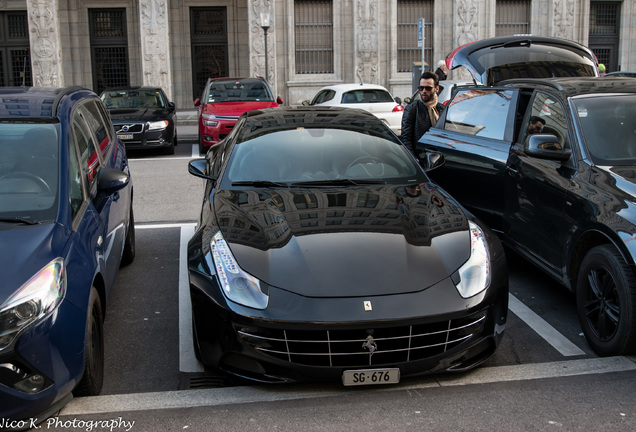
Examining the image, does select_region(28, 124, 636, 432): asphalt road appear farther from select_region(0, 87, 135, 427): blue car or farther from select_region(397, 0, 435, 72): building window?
select_region(397, 0, 435, 72): building window

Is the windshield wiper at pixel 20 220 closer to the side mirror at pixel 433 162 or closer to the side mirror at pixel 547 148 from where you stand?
the side mirror at pixel 433 162

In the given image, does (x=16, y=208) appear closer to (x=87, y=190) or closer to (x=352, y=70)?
(x=87, y=190)

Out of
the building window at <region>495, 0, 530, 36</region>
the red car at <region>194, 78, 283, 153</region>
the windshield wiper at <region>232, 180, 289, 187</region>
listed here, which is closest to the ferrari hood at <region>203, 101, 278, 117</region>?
the red car at <region>194, 78, 283, 153</region>

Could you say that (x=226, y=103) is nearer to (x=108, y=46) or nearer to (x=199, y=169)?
(x=199, y=169)

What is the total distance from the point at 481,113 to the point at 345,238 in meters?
3.14

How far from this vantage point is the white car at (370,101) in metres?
16.8

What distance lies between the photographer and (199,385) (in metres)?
4.15

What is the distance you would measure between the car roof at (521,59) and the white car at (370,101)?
820 cm

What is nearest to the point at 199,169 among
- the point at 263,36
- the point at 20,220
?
the point at 20,220

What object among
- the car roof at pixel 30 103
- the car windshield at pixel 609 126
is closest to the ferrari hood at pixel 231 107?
the car roof at pixel 30 103

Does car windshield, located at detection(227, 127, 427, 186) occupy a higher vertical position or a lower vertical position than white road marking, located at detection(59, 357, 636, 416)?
higher

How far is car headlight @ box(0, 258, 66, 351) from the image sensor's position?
10.3ft

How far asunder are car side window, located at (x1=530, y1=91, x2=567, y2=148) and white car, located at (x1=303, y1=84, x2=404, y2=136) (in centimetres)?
1073

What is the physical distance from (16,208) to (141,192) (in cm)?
→ 707
